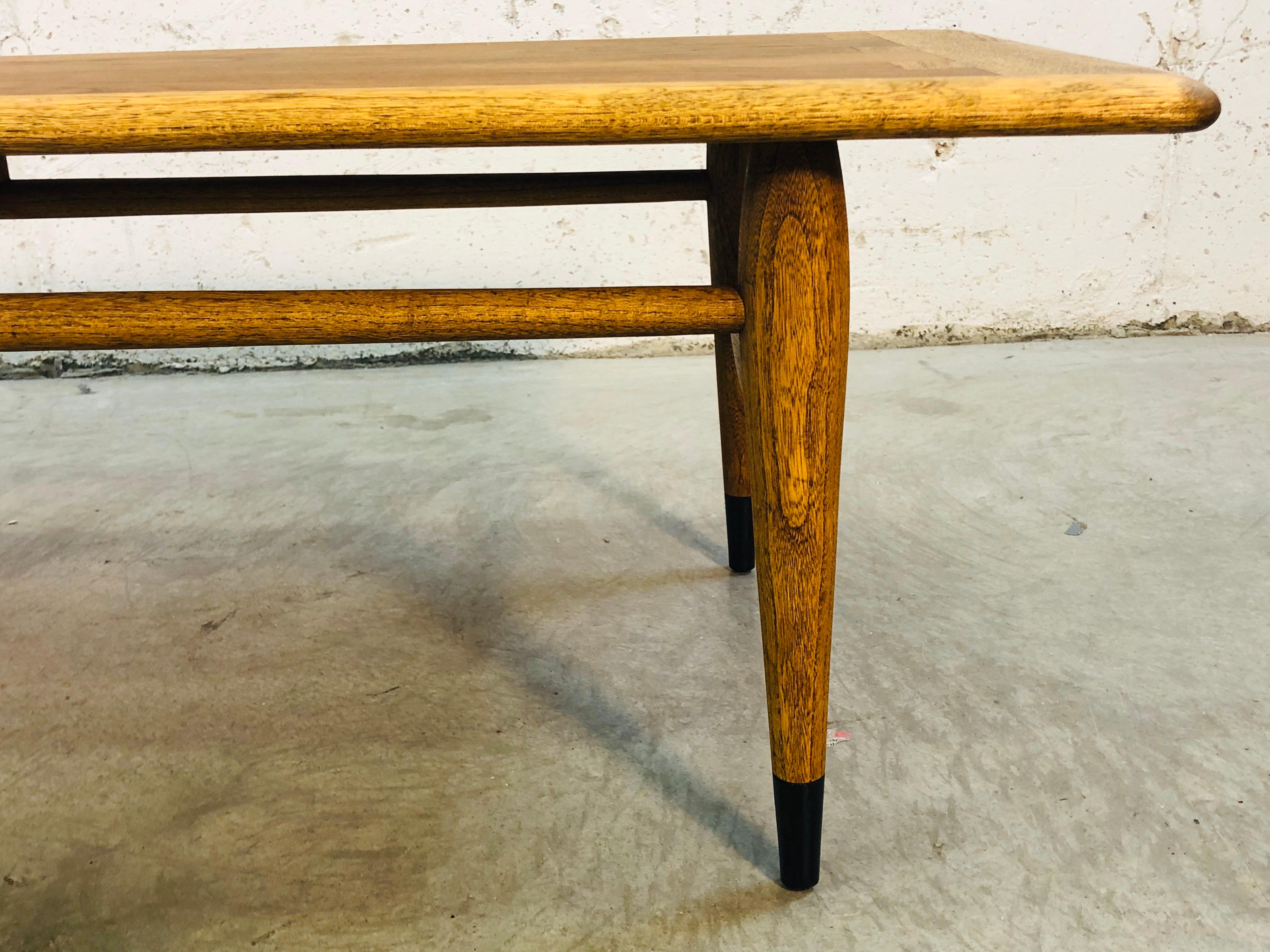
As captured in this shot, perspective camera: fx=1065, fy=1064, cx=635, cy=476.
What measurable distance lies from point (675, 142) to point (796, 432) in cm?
25

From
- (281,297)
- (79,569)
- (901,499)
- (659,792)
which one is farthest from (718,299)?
(79,569)

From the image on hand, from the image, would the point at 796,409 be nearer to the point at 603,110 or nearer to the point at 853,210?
the point at 603,110

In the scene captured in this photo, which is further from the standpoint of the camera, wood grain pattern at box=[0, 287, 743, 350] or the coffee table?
wood grain pattern at box=[0, 287, 743, 350]

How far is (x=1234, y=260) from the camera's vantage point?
2.67 metres

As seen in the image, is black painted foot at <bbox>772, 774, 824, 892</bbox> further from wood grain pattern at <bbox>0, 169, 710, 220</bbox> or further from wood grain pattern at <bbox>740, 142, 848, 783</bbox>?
wood grain pattern at <bbox>0, 169, 710, 220</bbox>

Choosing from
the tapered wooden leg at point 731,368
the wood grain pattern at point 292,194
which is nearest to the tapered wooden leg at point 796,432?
the tapered wooden leg at point 731,368

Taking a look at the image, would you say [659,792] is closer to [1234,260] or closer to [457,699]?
[457,699]

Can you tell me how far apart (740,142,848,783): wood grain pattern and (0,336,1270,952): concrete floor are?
7.0 inches

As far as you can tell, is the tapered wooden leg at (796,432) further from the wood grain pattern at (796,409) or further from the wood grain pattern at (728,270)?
the wood grain pattern at (728,270)

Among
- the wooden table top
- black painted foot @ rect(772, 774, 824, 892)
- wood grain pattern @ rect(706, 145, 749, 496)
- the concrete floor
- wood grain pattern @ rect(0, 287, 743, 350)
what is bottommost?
the concrete floor

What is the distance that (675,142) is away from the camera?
622 millimetres

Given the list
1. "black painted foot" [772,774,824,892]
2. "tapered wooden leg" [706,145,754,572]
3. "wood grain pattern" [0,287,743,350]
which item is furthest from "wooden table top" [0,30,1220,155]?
"black painted foot" [772,774,824,892]

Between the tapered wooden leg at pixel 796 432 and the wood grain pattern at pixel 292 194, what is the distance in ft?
1.32

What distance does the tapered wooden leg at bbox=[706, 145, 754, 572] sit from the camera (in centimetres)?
117
